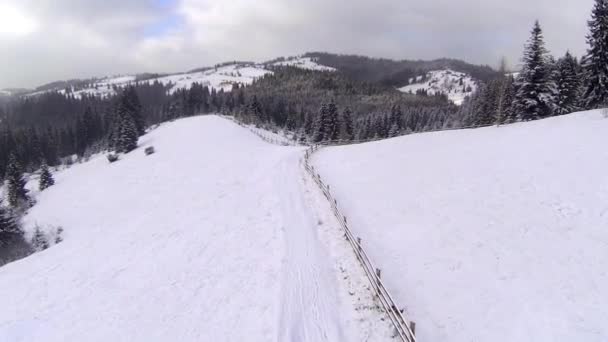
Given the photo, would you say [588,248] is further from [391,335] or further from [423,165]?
[423,165]

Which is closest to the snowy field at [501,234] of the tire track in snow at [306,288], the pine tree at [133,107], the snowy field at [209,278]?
the snowy field at [209,278]

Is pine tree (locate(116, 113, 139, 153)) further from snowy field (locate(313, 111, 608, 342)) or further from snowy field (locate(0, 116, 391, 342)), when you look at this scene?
snowy field (locate(313, 111, 608, 342))

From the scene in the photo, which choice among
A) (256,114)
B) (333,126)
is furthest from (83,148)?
(333,126)

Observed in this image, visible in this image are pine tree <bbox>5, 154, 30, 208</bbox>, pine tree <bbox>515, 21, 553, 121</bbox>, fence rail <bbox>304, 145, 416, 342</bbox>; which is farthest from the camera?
pine tree <bbox>5, 154, 30, 208</bbox>

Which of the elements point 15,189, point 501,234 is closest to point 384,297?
point 501,234

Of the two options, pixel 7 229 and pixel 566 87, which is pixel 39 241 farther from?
pixel 566 87

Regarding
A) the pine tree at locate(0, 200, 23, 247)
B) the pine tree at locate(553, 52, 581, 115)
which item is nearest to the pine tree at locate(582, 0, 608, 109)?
the pine tree at locate(553, 52, 581, 115)
